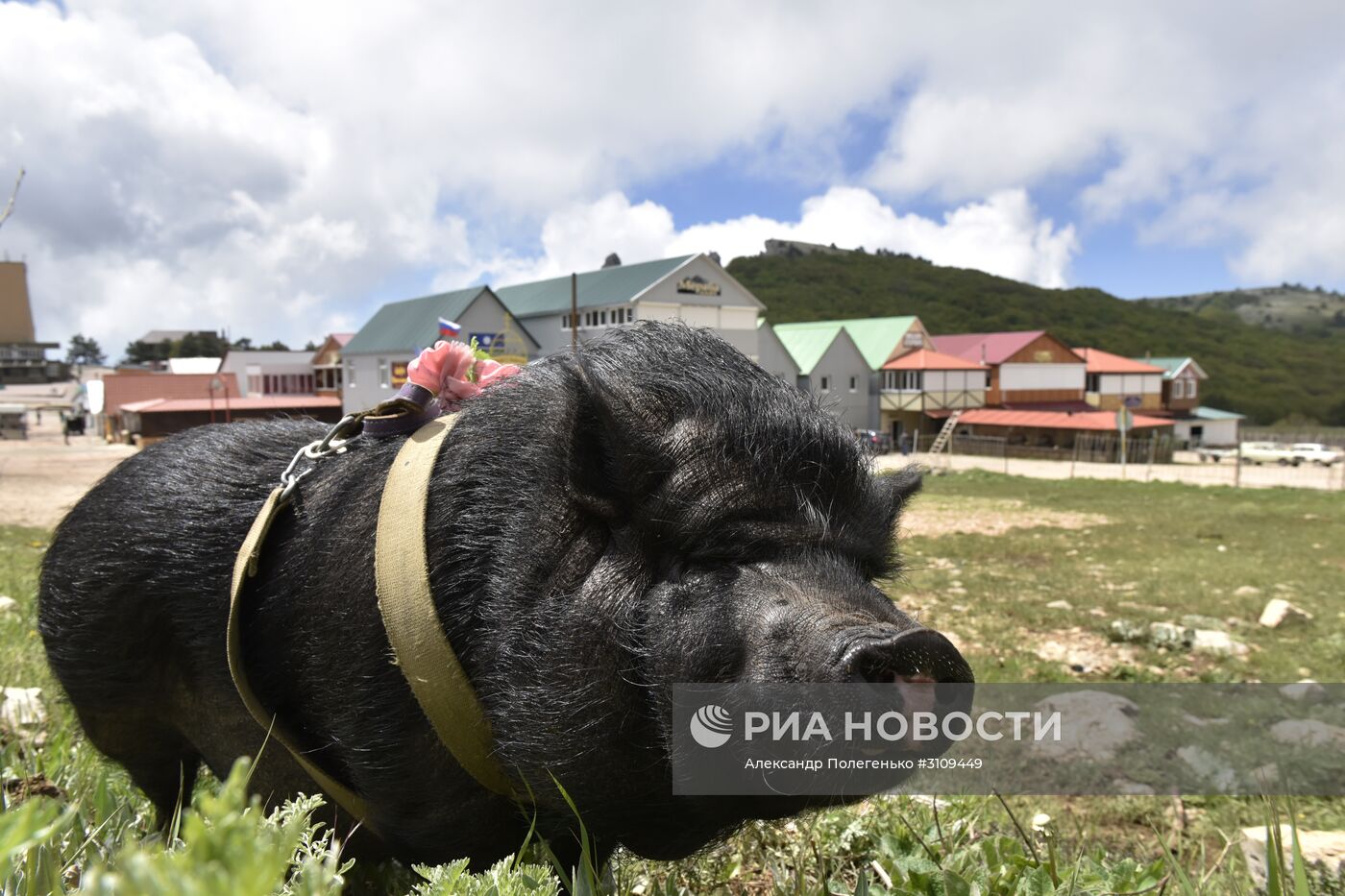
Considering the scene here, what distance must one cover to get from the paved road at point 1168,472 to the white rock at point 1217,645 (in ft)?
55.6

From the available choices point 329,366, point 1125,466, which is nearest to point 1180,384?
point 1125,466

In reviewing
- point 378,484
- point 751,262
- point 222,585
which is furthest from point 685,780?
point 751,262

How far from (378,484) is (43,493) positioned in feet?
67.1

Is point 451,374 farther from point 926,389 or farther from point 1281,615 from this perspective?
point 926,389

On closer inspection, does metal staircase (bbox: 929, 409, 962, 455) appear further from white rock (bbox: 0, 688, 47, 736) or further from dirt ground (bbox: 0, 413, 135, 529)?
white rock (bbox: 0, 688, 47, 736)

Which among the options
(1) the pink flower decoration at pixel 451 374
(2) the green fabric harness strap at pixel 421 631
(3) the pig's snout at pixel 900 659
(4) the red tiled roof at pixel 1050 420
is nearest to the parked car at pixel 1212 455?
(4) the red tiled roof at pixel 1050 420

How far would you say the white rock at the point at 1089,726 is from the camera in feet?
14.2

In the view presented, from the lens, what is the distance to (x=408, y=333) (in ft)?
122

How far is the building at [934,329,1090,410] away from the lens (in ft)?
155

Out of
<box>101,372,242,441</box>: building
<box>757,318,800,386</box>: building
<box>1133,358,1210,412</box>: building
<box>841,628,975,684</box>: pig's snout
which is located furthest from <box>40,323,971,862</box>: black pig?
<box>1133,358,1210,412</box>: building

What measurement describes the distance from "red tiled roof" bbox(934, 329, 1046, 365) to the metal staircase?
4435mm

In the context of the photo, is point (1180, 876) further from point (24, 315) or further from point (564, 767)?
point (24, 315)

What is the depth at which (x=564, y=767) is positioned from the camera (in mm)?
1642

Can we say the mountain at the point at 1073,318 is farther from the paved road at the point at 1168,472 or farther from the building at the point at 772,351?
the building at the point at 772,351
